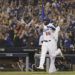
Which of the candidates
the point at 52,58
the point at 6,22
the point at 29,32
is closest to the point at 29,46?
the point at 29,32

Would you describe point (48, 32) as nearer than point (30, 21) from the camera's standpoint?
Yes

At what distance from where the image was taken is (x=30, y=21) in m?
16.2

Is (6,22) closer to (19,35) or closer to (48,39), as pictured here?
(19,35)

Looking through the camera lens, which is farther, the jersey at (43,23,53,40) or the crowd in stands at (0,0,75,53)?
the crowd in stands at (0,0,75,53)

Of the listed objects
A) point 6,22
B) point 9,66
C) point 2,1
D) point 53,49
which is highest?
point 2,1

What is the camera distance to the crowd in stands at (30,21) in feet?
50.6

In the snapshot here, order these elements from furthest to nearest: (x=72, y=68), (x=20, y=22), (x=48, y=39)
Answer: (x=20, y=22), (x=72, y=68), (x=48, y=39)

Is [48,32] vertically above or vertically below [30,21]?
below

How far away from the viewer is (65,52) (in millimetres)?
15000

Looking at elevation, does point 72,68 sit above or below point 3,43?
below

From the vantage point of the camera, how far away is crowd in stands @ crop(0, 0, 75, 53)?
15438 millimetres

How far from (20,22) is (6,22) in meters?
0.66

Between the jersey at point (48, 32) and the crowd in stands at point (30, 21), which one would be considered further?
the crowd in stands at point (30, 21)

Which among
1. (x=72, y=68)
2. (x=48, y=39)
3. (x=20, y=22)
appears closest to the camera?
(x=48, y=39)
